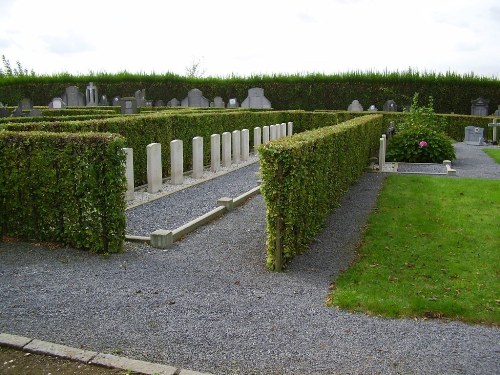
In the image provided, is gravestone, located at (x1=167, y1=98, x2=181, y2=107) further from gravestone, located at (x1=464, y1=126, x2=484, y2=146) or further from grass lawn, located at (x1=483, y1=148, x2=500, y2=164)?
grass lawn, located at (x1=483, y1=148, x2=500, y2=164)

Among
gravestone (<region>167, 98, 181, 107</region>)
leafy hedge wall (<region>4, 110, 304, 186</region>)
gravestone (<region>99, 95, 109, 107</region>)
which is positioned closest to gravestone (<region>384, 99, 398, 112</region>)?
gravestone (<region>167, 98, 181, 107</region>)

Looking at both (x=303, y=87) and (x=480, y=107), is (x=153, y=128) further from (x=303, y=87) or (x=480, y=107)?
(x=480, y=107)

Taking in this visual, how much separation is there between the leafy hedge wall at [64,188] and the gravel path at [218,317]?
269mm

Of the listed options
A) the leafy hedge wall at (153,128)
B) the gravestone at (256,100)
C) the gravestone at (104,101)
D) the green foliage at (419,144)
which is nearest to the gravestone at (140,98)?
the gravestone at (104,101)

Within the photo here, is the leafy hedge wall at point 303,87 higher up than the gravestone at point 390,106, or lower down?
higher up

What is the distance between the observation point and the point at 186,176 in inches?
533

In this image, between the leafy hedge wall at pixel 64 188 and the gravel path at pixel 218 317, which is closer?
the gravel path at pixel 218 317

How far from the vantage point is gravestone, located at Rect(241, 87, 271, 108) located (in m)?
32.7

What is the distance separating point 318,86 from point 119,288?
94.8ft

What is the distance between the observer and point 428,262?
6.65 m

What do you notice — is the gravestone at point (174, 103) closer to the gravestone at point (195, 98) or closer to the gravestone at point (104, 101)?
the gravestone at point (195, 98)

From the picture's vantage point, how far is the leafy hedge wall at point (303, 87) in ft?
100.0

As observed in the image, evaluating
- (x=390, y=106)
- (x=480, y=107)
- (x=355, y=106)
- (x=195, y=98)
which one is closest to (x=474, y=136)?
(x=480, y=107)

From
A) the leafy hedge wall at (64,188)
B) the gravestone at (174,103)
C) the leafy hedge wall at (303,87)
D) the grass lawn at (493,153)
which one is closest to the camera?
the leafy hedge wall at (64,188)
